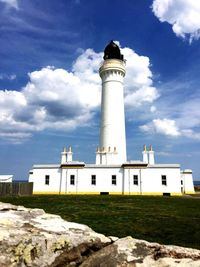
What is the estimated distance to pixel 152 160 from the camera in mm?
36719

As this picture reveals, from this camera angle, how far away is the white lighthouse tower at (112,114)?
128 feet

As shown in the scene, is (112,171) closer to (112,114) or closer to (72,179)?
(72,179)

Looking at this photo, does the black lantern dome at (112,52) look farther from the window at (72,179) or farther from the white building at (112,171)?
the window at (72,179)

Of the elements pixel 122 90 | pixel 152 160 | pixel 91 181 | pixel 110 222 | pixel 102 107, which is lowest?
pixel 110 222

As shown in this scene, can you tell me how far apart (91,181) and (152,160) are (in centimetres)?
835

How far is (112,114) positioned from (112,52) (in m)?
10.9

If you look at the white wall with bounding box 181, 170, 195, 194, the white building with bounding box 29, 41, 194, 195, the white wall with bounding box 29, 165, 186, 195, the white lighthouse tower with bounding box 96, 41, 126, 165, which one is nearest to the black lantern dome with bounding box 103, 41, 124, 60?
the white lighthouse tower with bounding box 96, 41, 126, 165

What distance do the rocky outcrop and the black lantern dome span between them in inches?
1689

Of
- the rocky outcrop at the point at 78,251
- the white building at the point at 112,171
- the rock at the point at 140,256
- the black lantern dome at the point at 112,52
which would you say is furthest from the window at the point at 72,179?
the rock at the point at 140,256

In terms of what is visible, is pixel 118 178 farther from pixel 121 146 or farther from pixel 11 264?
pixel 11 264

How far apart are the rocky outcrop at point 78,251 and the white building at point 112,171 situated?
31.1 meters

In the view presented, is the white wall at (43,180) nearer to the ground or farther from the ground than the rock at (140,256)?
farther from the ground

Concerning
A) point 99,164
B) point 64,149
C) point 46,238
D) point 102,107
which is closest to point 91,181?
point 99,164

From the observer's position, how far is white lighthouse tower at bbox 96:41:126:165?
3901 cm
